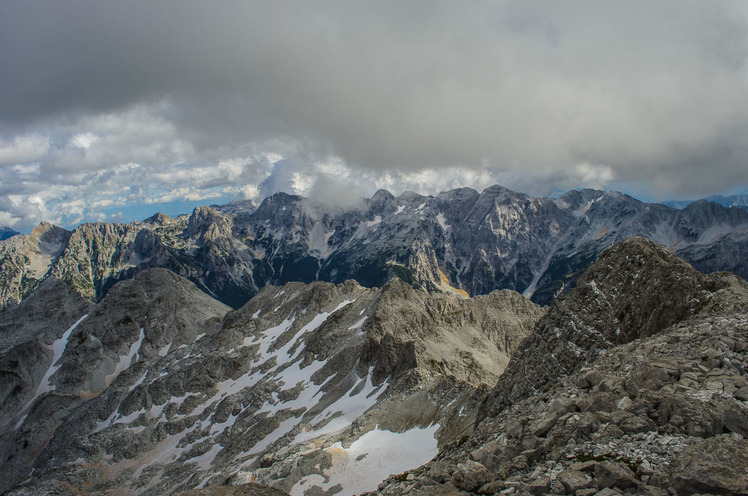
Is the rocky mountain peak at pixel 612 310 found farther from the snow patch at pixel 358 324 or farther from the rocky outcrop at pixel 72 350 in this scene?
the rocky outcrop at pixel 72 350

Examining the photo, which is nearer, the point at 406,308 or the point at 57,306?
the point at 406,308

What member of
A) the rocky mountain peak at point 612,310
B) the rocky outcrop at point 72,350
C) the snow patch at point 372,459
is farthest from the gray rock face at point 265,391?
the rocky mountain peak at point 612,310

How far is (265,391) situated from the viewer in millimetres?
99625

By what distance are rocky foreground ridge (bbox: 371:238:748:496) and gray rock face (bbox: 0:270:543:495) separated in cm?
2060

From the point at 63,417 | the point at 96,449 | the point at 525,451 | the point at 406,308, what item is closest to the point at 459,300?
the point at 406,308

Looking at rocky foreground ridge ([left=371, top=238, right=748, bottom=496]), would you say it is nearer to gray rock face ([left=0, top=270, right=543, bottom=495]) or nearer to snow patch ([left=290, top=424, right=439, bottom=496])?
snow patch ([left=290, top=424, right=439, bottom=496])

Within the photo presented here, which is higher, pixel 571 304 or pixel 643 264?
pixel 643 264

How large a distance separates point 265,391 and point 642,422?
95306mm

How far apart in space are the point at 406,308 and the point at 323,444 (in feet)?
205

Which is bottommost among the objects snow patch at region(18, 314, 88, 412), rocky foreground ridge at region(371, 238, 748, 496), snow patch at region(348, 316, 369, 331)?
snow patch at region(18, 314, 88, 412)

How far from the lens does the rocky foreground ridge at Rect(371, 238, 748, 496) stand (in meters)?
14.4

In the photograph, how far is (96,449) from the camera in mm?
102812

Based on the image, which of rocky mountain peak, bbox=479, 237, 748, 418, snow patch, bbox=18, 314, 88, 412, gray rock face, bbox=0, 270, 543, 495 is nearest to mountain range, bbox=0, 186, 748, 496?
rocky mountain peak, bbox=479, 237, 748, 418

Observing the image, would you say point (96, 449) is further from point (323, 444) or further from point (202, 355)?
point (323, 444)
